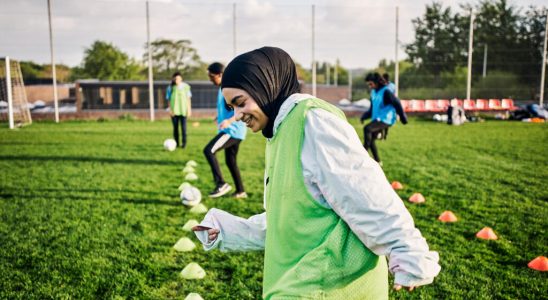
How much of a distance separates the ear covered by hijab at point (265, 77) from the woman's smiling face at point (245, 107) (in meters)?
0.02

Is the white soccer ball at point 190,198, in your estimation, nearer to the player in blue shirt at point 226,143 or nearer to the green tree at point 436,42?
the player in blue shirt at point 226,143

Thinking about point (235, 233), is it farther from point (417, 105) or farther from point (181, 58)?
point (181, 58)

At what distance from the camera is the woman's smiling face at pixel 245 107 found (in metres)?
1.85

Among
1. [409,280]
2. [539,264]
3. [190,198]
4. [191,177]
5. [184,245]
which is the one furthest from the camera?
[191,177]

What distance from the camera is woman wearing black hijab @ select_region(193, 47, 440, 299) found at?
1542 millimetres

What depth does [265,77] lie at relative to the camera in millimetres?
1815

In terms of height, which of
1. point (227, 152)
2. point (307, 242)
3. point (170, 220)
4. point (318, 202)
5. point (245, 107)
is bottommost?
point (170, 220)

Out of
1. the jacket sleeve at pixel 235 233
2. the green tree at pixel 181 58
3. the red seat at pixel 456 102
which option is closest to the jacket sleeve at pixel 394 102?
the jacket sleeve at pixel 235 233

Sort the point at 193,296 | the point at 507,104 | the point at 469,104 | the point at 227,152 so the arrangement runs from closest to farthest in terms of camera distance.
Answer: the point at 193,296
the point at 227,152
the point at 469,104
the point at 507,104

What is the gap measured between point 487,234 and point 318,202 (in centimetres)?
428

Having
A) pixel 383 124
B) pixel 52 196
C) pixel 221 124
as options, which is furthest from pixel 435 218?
pixel 52 196

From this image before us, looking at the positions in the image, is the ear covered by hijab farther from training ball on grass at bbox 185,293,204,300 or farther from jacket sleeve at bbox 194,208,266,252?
training ball on grass at bbox 185,293,204,300

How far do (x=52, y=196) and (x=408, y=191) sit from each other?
581 cm

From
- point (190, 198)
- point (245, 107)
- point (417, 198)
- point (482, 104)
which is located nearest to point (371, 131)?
point (417, 198)
